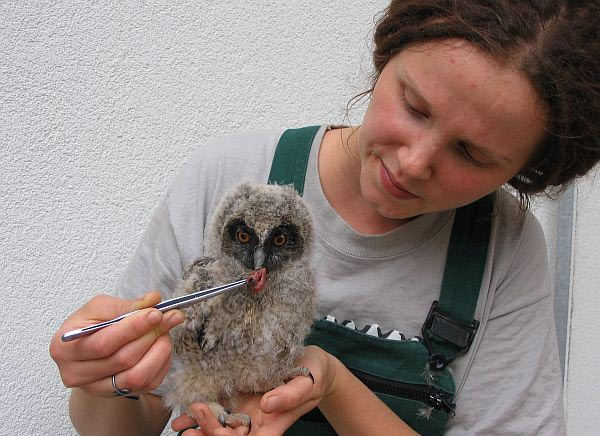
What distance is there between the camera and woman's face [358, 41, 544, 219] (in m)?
0.88

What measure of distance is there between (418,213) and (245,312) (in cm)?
43

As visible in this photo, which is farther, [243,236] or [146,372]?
[243,236]

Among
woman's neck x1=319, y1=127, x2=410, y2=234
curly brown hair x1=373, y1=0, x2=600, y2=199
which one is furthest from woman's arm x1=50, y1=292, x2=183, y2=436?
curly brown hair x1=373, y1=0, x2=600, y2=199

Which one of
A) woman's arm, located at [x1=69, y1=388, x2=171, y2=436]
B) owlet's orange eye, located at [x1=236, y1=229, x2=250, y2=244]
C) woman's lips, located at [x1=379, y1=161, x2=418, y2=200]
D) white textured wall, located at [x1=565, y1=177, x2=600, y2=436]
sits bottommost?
white textured wall, located at [x1=565, y1=177, x2=600, y2=436]

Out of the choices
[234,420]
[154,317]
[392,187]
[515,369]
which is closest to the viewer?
[154,317]

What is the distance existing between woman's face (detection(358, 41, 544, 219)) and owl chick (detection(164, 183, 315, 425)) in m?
0.21

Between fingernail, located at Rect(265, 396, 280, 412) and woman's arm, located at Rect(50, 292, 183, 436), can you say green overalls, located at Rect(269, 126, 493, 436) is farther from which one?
woman's arm, located at Rect(50, 292, 183, 436)

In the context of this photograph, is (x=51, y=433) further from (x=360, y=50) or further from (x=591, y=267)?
(x=591, y=267)

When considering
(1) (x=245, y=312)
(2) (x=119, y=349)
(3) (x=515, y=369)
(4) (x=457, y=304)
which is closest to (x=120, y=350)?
(2) (x=119, y=349)

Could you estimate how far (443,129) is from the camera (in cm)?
92

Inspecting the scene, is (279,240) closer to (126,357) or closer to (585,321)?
(126,357)

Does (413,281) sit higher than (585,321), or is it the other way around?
(413,281)

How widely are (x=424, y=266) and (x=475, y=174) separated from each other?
28 cm

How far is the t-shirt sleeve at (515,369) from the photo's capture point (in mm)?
1138
